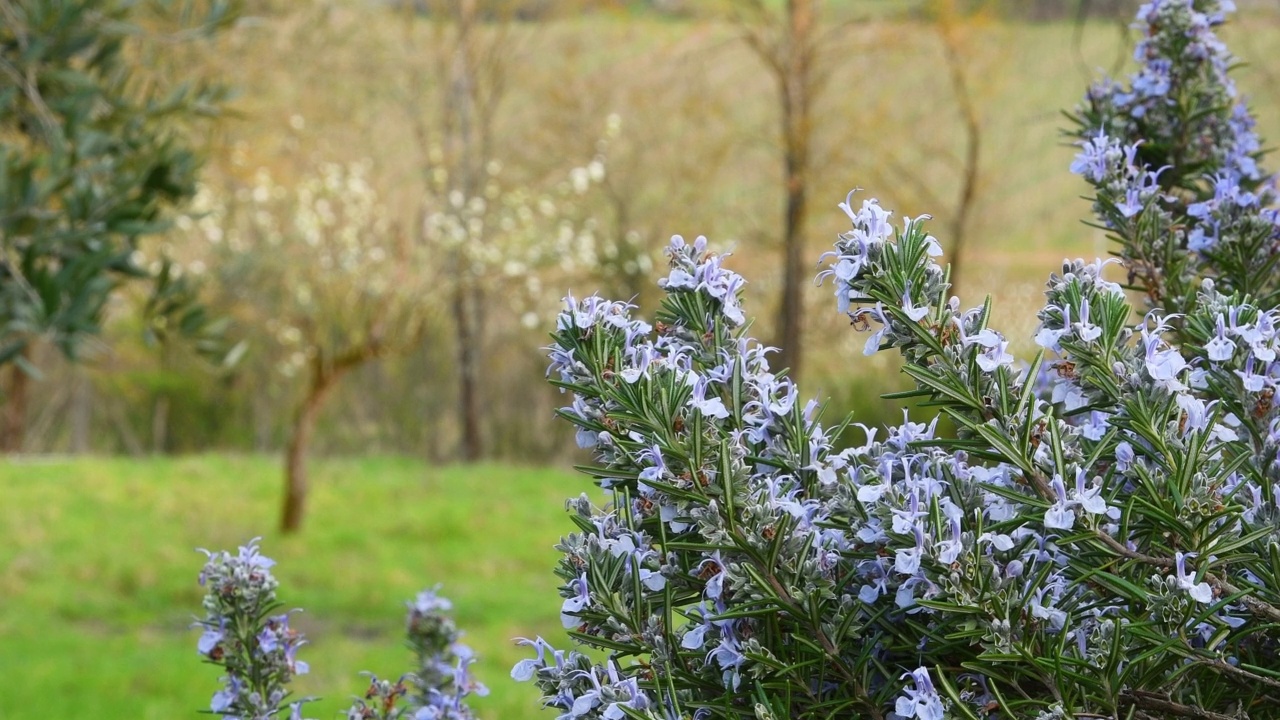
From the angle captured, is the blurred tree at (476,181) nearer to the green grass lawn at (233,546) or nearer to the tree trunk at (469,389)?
the tree trunk at (469,389)

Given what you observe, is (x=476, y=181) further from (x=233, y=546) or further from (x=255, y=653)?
(x=255, y=653)

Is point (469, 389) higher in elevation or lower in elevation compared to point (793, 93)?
lower

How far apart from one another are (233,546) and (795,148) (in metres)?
7.50

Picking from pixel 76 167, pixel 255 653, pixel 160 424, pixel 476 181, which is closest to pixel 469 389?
pixel 476 181

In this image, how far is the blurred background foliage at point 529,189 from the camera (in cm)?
1352

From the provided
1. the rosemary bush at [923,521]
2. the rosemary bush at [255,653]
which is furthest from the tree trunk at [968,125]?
the rosemary bush at [923,521]

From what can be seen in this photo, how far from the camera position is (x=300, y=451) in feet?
A: 33.8

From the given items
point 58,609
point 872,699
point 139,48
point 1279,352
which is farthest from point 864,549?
point 58,609

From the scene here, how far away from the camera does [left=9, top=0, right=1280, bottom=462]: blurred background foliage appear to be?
13.5 metres

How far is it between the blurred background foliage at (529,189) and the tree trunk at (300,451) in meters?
1.78

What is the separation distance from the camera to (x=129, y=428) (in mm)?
15852

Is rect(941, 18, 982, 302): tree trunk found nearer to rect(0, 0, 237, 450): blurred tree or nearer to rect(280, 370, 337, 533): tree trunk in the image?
rect(280, 370, 337, 533): tree trunk

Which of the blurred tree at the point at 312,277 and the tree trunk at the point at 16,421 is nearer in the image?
the blurred tree at the point at 312,277

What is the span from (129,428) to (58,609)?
778 centimetres
